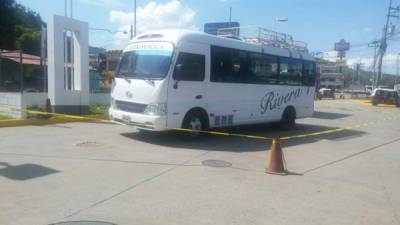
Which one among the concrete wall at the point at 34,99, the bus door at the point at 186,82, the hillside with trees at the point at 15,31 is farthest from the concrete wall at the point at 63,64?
the hillside with trees at the point at 15,31

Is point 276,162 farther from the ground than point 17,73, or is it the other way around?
point 17,73

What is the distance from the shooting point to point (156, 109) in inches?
425

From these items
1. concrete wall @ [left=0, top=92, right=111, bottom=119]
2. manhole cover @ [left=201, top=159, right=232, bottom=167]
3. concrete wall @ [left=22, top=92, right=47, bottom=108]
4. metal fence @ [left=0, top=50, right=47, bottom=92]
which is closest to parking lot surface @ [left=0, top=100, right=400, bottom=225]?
manhole cover @ [left=201, top=159, right=232, bottom=167]

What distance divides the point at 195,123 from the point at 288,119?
5801mm

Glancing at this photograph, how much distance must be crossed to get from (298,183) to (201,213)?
2782 millimetres

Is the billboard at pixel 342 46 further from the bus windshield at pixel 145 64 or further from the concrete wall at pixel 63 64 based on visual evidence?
the bus windshield at pixel 145 64

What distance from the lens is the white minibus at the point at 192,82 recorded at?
1095 cm

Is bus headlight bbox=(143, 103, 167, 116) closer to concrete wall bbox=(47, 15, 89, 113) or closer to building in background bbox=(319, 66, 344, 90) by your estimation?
concrete wall bbox=(47, 15, 89, 113)

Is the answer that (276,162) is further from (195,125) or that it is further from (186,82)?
(186,82)

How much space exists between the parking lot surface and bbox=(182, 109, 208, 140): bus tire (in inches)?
11.9

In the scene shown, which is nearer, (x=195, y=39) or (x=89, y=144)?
(x=89, y=144)

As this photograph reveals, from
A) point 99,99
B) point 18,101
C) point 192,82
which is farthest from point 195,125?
point 99,99

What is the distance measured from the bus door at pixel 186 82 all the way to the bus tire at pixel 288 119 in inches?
206

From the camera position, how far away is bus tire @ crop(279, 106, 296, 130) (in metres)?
16.2
